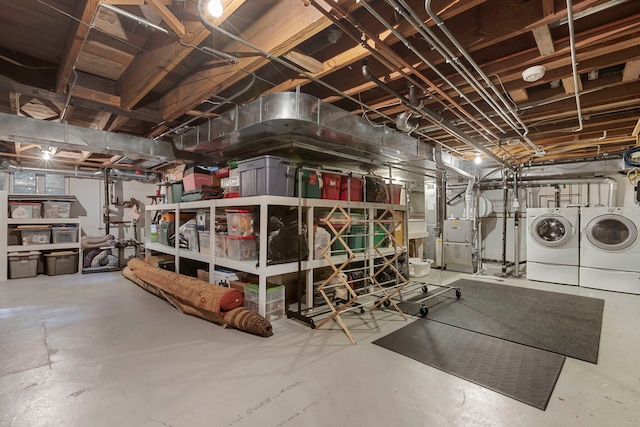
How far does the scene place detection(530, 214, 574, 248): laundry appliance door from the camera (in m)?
5.06

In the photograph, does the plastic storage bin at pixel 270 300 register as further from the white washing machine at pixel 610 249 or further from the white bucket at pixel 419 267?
the white washing machine at pixel 610 249

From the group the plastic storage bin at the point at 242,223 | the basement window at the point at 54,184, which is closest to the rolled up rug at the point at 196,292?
the plastic storage bin at the point at 242,223

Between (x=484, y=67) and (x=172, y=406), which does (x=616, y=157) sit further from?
(x=172, y=406)

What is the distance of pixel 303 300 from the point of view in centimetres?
391

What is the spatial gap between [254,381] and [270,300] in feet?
3.87

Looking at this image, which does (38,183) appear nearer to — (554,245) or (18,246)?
(18,246)

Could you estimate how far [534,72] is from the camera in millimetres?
2566

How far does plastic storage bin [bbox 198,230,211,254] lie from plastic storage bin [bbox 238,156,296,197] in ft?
3.56

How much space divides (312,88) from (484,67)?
6.00 feet

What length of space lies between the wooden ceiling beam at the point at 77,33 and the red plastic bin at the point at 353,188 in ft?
9.54

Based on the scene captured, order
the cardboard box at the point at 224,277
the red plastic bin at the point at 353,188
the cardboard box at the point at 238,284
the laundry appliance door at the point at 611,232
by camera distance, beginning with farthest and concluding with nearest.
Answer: the laundry appliance door at the point at 611,232 < the red plastic bin at the point at 353,188 < the cardboard box at the point at 224,277 < the cardboard box at the point at 238,284

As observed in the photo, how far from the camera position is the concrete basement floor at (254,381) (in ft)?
5.51

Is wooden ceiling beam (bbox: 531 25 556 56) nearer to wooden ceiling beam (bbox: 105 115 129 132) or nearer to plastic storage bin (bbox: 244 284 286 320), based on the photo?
plastic storage bin (bbox: 244 284 286 320)

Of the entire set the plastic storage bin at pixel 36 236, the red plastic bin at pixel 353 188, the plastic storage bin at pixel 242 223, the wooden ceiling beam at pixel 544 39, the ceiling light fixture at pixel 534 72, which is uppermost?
the wooden ceiling beam at pixel 544 39
